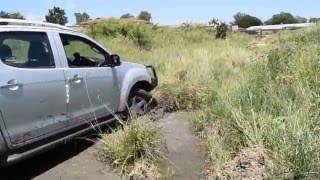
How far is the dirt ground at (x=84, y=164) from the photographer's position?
582cm

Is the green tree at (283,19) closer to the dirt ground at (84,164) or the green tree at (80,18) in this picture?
the green tree at (80,18)

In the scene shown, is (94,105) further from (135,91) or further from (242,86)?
(242,86)

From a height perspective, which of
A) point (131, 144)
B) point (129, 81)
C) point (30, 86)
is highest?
point (30, 86)

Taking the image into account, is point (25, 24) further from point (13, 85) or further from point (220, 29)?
point (220, 29)

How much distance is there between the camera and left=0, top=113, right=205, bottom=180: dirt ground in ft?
19.1

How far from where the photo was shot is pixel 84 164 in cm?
625

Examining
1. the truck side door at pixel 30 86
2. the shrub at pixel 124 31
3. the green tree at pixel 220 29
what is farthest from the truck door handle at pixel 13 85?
the green tree at pixel 220 29

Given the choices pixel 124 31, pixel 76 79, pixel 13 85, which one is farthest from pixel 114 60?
pixel 124 31

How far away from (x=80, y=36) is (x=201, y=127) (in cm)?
236

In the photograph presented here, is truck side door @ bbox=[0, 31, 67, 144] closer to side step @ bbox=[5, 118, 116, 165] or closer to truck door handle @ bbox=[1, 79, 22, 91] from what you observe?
truck door handle @ bbox=[1, 79, 22, 91]

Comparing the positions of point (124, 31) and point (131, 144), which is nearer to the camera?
point (131, 144)

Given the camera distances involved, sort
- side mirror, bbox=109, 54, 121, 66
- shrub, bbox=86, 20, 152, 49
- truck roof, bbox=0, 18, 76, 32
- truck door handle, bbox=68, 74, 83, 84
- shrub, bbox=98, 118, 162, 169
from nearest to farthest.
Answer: truck roof, bbox=0, 18, 76, 32 < shrub, bbox=98, 118, 162, 169 < truck door handle, bbox=68, 74, 83, 84 < side mirror, bbox=109, 54, 121, 66 < shrub, bbox=86, 20, 152, 49

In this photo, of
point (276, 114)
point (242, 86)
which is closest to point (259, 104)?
point (276, 114)

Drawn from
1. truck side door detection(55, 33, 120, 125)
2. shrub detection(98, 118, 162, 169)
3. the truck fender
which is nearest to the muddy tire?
the truck fender
